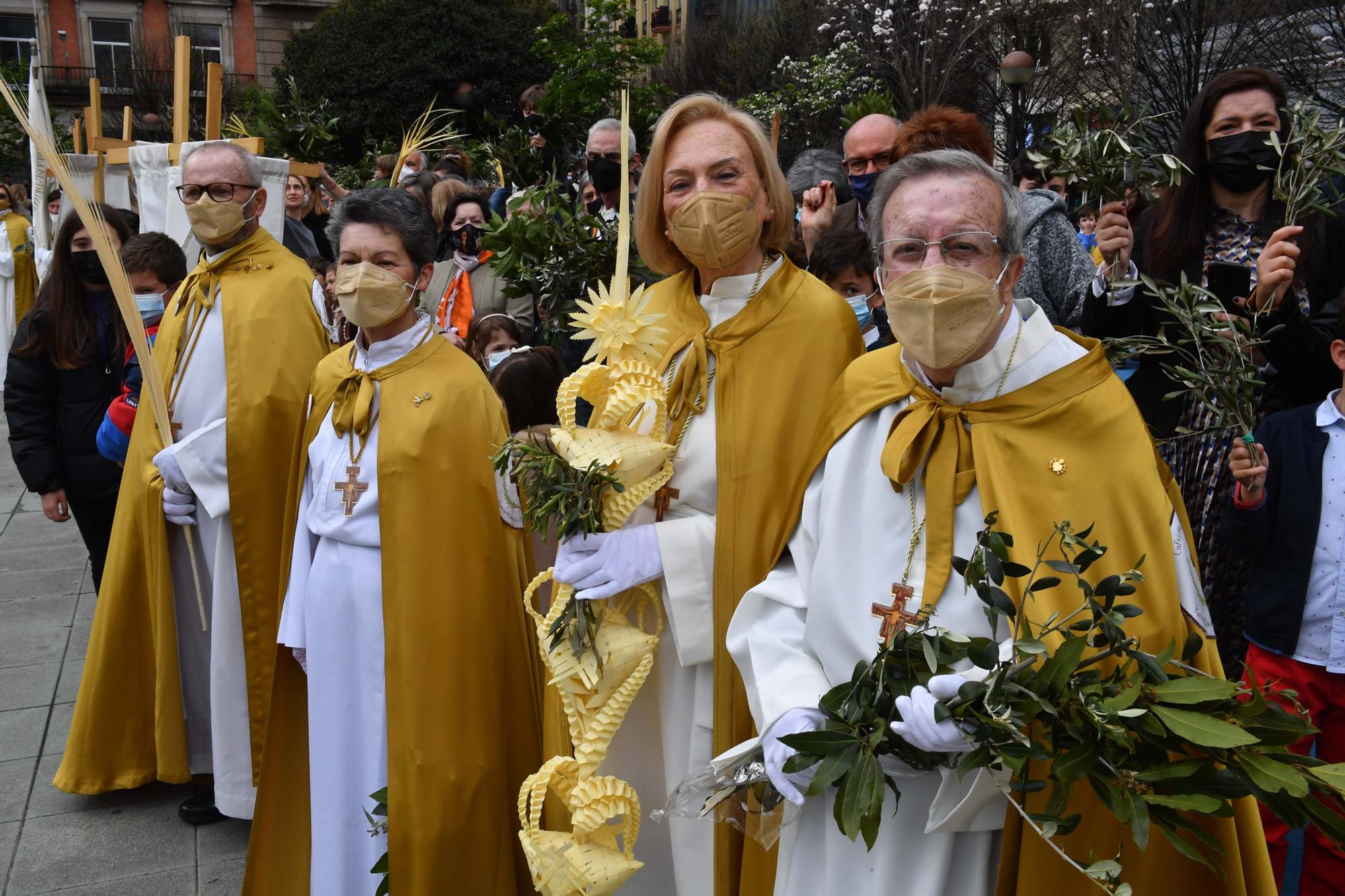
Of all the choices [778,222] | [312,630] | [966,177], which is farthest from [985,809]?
[312,630]

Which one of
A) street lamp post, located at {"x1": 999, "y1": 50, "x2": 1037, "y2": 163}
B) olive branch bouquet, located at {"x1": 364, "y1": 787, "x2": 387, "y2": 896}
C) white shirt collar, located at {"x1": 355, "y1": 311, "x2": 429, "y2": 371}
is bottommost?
olive branch bouquet, located at {"x1": 364, "y1": 787, "x2": 387, "y2": 896}

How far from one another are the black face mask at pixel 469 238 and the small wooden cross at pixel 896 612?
4.41 m

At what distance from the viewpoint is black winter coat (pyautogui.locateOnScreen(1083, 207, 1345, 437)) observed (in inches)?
138

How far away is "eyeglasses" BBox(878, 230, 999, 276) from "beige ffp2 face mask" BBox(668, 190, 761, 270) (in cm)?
73

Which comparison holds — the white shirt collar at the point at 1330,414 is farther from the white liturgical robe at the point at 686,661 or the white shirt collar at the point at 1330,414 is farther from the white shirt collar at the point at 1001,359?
the white liturgical robe at the point at 686,661

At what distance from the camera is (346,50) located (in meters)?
31.1

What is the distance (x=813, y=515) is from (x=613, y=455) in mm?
546

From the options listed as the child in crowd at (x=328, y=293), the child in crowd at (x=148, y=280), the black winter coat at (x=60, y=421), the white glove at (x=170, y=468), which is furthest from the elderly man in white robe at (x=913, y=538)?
the black winter coat at (x=60, y=421)

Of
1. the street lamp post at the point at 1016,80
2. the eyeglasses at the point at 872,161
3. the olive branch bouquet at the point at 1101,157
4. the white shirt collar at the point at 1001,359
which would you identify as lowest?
the white shirt collar at the point at 1001,359

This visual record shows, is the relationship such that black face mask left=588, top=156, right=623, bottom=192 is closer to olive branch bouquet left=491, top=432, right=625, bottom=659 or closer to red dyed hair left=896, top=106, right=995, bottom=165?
red dyed hair left=896, top=106, right=995, bottom=165

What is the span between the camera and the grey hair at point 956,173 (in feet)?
7.99

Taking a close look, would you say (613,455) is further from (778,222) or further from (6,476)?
(6,476)

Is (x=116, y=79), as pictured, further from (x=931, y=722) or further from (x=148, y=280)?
(x=931, y=722)

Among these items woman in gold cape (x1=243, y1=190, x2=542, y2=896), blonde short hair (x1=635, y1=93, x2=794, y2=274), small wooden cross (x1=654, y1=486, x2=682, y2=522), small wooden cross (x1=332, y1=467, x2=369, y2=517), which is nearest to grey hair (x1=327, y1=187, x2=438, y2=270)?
woman in gold cape (x1=243, y1=190, x2=542, y2=896)
